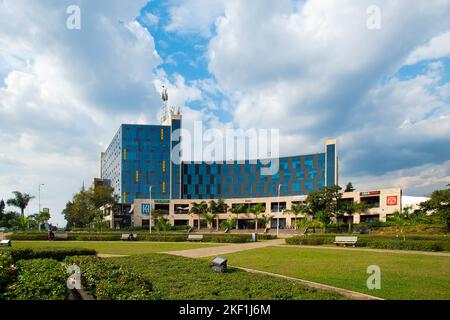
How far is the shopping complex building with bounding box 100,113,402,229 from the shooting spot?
3120 inches

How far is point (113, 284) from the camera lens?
917 cm

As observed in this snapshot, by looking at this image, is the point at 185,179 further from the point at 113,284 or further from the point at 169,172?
the point at 113,284

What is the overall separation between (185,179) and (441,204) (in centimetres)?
6271

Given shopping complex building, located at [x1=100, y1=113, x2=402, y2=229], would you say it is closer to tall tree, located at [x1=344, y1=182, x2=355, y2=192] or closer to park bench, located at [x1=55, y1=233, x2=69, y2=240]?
tall tree, located at [x1=344, y1=182, x2=355, y2=192]

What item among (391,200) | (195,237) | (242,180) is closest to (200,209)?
(242,180)

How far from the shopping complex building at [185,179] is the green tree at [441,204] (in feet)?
97.7

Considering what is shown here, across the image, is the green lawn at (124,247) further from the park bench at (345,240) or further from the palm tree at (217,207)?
the palm tree at (217,207)

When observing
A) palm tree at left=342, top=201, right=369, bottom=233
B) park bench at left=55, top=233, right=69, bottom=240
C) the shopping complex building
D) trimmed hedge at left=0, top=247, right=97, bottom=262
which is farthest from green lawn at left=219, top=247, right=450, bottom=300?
the shopping complex building

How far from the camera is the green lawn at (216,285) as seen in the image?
9.12 m
